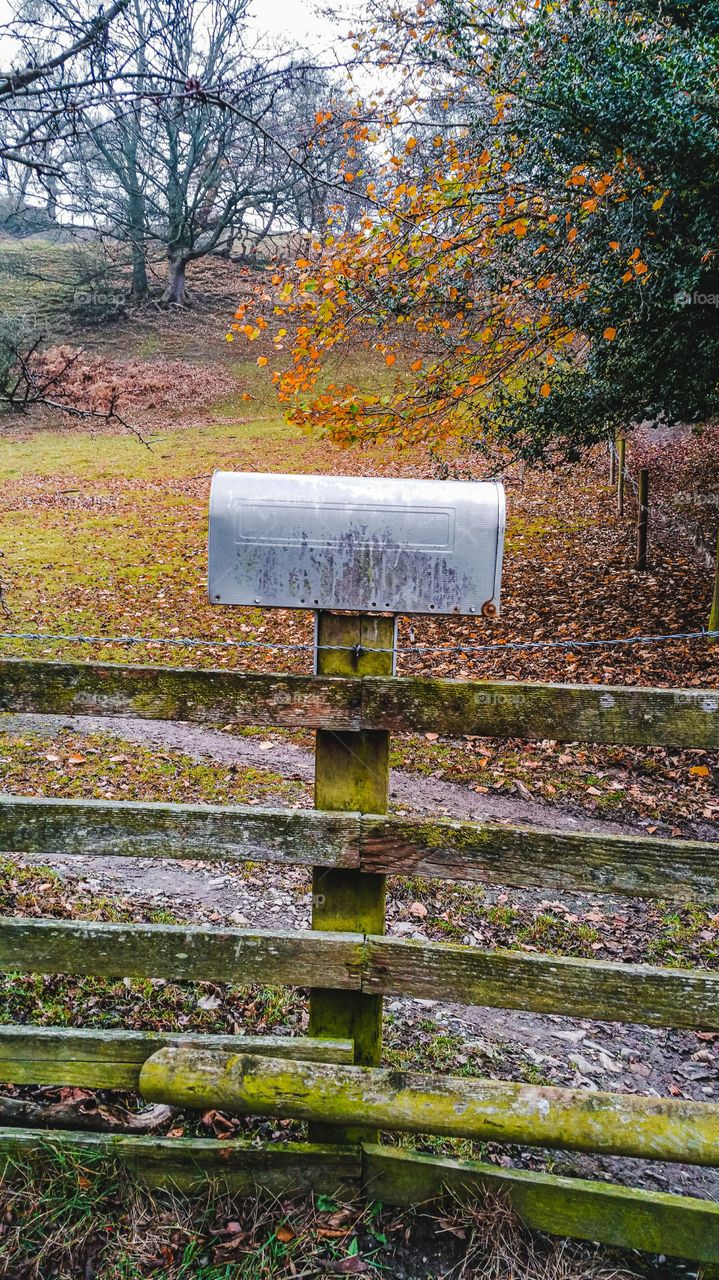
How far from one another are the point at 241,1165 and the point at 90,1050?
0.66 meters

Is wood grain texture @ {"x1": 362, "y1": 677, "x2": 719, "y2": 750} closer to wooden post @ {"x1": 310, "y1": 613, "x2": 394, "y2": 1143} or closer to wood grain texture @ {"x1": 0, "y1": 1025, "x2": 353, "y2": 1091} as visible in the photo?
wooden post @ {"x1": 310, "y1": 613, "x2": 394, "y2": 1143}

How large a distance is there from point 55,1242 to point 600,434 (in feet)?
34.4

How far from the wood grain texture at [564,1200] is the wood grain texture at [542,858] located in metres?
0.96

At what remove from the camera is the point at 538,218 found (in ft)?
26.1

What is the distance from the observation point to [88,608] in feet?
37.3

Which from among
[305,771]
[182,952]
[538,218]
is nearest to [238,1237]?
[182,952]

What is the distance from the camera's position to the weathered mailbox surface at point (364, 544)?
256 cm

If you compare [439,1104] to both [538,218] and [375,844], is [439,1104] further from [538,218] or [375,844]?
[538,218]

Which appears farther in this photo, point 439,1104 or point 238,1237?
point 238,1237

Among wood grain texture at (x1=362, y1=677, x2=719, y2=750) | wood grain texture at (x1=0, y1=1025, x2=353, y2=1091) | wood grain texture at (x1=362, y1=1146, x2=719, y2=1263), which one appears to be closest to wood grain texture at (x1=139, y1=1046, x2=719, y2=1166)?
wood grain texture at (x1=0, y1=1025, x2=353, y2=1091)

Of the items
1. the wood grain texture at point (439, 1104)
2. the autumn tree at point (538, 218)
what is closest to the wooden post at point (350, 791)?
the wood grain texture at point (439, 1104)

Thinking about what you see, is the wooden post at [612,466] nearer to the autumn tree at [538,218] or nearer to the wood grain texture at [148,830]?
the autumn tree at [538,218]

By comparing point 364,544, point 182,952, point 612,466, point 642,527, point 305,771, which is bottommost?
point 305,771

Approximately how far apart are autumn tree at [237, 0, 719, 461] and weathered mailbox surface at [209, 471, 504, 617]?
4255 mm
